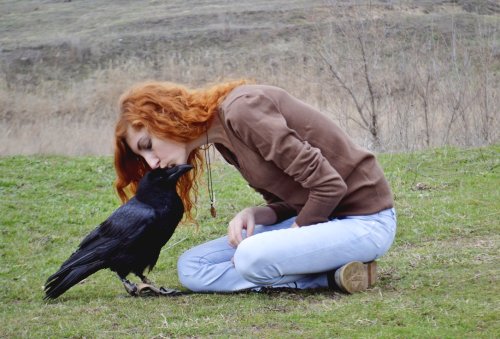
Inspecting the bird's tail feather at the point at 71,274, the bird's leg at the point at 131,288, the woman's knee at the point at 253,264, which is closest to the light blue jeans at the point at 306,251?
the woman's knee at the point at 253,264

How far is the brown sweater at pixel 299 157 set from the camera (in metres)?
4.64

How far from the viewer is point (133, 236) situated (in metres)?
5.24

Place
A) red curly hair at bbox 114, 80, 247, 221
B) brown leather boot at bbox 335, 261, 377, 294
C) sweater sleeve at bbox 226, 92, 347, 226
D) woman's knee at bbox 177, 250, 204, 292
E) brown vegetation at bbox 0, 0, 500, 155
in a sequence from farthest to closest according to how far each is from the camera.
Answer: brown vegetation at bbox 0, 0, 500, 155
woman's knee at bbox 177, 250, 204, 292
brown leather boot at bbox 335, 261, 377, 294
red curly hair at bbox 114, 80, 247, 221
sweater sleeve at bbox 226, 92, 347, 226

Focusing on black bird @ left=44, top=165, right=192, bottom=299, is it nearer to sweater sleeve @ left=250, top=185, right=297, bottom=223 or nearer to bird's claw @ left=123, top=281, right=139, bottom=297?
bird's claw @ left=123, top=281, right=139, bottom=297

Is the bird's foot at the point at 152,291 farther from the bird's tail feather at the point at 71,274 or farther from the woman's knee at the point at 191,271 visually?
the bird's tail feather at the point at 71,274

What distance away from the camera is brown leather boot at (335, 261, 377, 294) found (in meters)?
4.92

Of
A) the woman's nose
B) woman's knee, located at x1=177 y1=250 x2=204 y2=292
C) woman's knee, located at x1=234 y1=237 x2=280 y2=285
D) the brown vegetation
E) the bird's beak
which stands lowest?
the brown vegetation

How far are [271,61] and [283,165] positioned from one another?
20.8 meters

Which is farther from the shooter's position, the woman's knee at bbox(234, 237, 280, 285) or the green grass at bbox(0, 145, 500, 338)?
the woman's knee at bbox(234, 237, 280, 285)

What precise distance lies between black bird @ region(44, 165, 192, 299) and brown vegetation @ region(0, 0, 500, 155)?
102 cm

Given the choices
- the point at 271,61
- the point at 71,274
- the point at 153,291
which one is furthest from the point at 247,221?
the point at 271,61

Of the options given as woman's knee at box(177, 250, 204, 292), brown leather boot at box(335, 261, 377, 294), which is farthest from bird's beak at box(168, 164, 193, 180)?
brown leather boot at box(335, 261, 377, 294)

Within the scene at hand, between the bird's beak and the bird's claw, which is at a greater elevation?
the bird's beak

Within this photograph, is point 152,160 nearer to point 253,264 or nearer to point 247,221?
point 247,221
